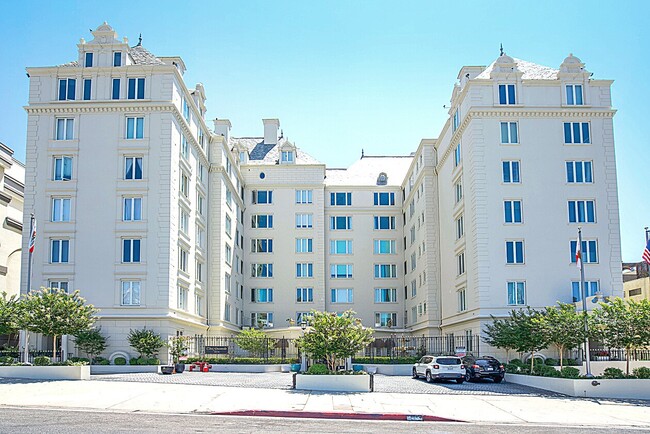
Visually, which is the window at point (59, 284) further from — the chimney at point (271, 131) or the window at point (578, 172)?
the chimney at point (271, 131)

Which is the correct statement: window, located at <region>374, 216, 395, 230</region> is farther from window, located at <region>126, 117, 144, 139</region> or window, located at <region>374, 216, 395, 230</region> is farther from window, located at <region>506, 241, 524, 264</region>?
window, located at <region>126, 117, 144, 139</region>

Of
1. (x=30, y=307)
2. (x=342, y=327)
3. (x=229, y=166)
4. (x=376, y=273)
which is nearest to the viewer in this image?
(x=342, y=327)

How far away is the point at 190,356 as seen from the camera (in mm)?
47250

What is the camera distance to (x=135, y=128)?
45.5 metres

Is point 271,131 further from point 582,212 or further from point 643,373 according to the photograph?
point 643,373

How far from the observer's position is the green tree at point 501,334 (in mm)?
38562

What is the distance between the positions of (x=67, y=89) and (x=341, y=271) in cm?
3499

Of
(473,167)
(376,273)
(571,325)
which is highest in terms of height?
(473,167)

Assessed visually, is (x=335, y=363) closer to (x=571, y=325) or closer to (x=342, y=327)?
(x=342, y=327)

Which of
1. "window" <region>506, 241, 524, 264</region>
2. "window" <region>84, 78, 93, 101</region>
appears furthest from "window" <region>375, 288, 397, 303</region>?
"window" <region>84, 78, 93, 101</region>

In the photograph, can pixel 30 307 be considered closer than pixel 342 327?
No

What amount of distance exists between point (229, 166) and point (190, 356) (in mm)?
21765

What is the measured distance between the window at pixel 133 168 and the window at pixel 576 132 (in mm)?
27975

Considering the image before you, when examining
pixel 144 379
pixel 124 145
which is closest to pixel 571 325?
pixel 144 379
